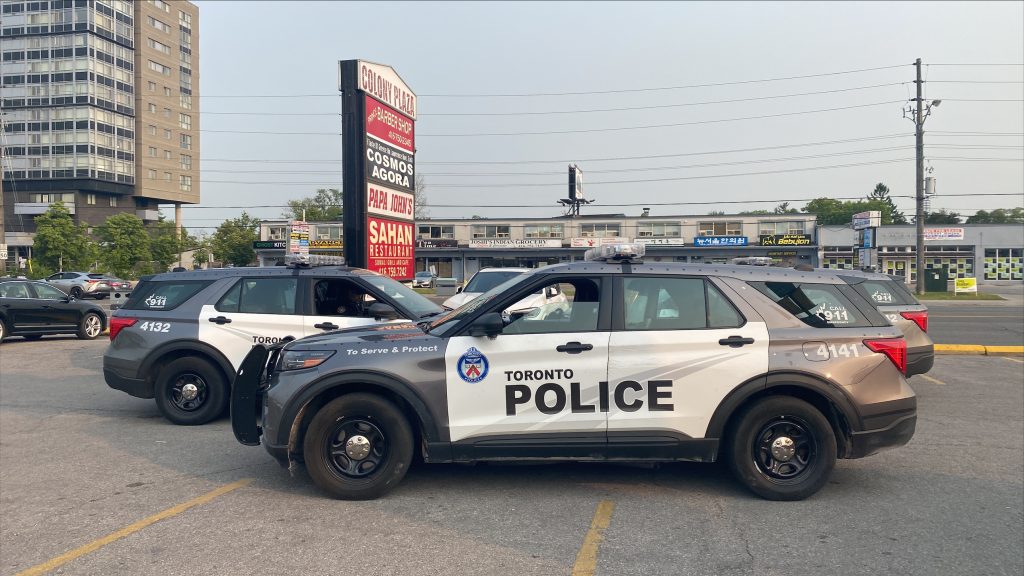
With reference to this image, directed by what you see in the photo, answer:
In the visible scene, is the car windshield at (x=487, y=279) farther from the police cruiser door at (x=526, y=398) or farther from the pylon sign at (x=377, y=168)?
the police cruiser door at (x=526, y=398)

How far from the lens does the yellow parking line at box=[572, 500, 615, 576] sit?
394 cm

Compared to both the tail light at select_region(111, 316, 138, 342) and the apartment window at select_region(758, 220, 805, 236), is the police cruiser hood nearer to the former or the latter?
the tail light at select_region(111, 316, 138, 342)

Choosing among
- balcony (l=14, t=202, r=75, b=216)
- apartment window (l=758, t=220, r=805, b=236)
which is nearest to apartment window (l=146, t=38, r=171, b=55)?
balcony (l=14, t=202, r=75, b=216)

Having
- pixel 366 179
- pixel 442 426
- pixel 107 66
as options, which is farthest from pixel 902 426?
pixel 107 66

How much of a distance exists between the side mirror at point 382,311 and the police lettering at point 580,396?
307cm

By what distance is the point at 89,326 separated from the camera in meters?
16.5

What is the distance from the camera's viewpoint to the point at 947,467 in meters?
6.05

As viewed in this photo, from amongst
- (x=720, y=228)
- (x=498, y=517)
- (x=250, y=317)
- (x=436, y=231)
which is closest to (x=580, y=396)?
(x=498, y=517)

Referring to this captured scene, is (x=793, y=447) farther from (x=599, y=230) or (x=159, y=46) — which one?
(x=159, y=46)

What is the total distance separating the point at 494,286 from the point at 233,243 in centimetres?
4332

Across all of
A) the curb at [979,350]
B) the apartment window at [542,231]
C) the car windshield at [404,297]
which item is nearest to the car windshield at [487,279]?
the car windshield at [404,297]

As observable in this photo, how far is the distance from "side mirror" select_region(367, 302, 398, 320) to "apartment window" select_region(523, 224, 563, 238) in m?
57.4

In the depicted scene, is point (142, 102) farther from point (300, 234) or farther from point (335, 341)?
point (335, 341)

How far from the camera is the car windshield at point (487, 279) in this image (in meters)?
15.6
